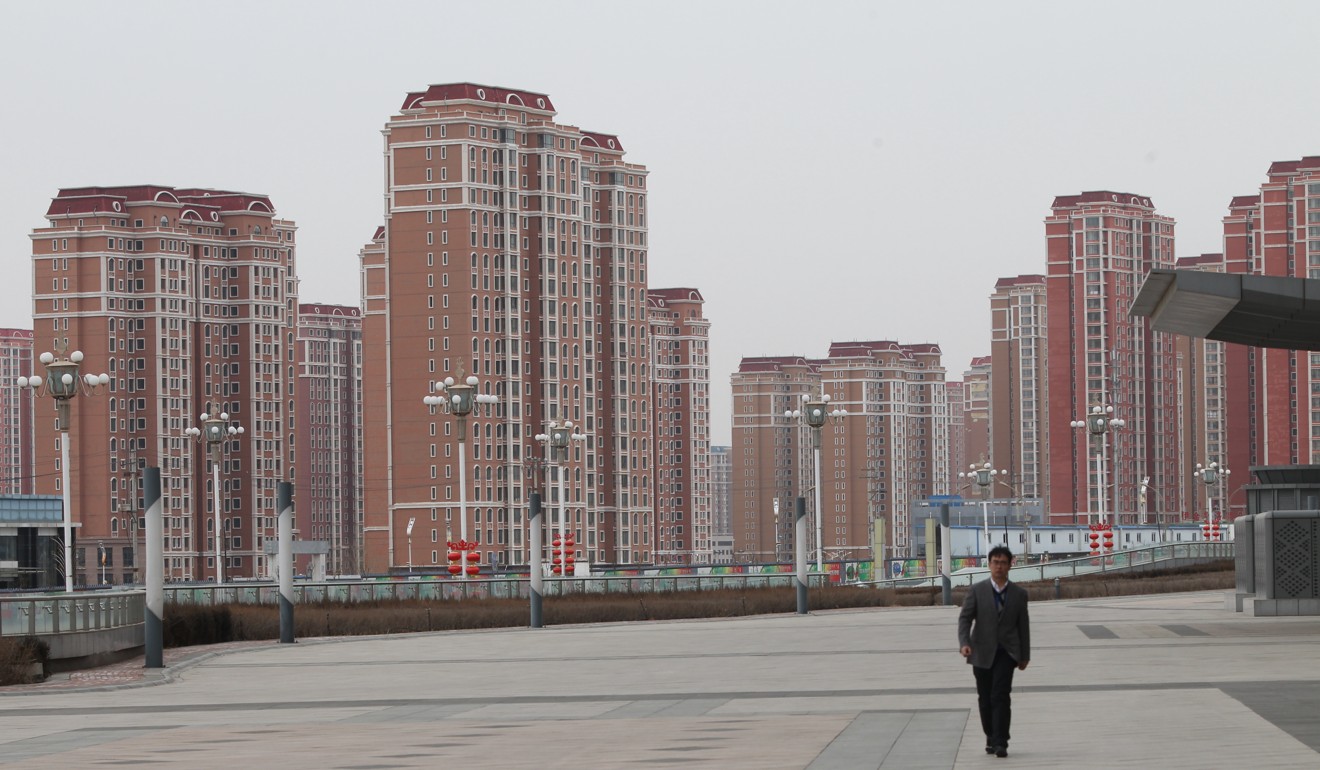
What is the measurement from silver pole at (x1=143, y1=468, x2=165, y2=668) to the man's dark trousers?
14788 millimetres

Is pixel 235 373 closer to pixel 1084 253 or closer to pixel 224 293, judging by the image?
pixel 224 293

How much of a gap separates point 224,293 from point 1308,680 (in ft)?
495

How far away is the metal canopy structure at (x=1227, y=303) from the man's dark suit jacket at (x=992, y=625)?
10.7 meters

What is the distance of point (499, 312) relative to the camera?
145 meters

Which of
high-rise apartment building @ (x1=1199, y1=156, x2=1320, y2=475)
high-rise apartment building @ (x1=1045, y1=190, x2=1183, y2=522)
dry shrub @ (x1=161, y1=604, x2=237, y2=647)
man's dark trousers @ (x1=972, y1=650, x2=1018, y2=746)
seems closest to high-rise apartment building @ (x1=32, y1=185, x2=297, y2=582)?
high-rise apartment building @ (x1=1045, y1=190, x2=1183, y2=522)

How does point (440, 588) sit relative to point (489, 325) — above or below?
below

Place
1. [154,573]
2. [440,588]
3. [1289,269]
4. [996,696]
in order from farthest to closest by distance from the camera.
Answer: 1. [1289,269]
2. [440,588]
3. [154,573]
4. [996,696]

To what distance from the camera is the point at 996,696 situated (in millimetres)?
12758

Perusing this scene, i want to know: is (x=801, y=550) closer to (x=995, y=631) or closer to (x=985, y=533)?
(x=995, y=631)

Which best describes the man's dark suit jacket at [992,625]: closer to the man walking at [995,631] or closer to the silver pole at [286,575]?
the man walking at [995,631]

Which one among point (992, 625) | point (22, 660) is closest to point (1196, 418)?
point (22, 660)

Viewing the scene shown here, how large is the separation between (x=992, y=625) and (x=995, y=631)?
46mm

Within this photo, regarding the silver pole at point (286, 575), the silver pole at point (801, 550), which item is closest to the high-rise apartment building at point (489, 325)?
the silver pole at point (801, 550)

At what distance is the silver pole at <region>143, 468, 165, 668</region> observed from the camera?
25234 millimetres
